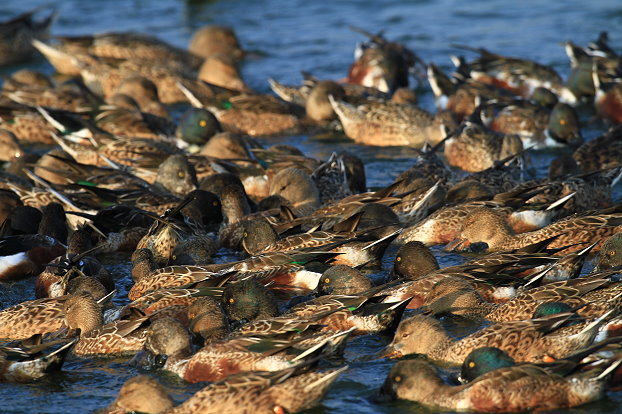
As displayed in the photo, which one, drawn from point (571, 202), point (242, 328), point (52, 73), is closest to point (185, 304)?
point (242, 328)

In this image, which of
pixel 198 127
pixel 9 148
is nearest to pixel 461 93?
pixel 198 127

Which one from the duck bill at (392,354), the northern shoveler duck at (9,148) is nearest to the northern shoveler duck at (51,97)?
the northern shoveler duck at (9,148)

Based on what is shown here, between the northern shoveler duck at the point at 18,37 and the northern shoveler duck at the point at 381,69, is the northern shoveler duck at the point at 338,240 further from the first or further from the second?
the northern shoveler duck at the point at 18,37

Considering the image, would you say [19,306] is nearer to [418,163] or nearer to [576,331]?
[576,331]

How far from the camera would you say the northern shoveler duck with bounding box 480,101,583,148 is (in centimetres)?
1327

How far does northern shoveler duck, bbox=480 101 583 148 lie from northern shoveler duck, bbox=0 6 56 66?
9.54m

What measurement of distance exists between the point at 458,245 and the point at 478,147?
334 cm

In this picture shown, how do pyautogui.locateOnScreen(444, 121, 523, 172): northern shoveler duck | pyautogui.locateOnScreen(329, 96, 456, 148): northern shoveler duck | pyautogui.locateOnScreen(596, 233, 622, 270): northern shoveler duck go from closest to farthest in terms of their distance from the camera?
pyautogui.locateOnScreen(596, 233, 622, 270): northern shoveler duck < pyautogui.locateOnScreen(444, 121, 523, 172): northern shoveler duck < pyautogui.locateOnScreen(329, 96, 456, 148): northern shoveler duck

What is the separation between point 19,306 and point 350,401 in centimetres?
288

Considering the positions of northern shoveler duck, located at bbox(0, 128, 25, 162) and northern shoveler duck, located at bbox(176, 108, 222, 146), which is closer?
northern shoveler duck, located at bbox(0, 128, 25, 162)

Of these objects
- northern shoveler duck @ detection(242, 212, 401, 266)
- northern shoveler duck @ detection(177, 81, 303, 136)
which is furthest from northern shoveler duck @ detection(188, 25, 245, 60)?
northern shoveler duck @ detection(242, 212, 401, 266)

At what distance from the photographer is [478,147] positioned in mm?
12711

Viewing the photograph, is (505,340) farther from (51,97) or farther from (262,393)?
(51,97)

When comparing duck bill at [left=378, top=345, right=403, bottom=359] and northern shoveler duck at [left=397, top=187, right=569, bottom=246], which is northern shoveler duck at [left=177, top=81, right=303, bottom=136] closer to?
northern shoveler duck at [left=397, top=187, right=569, bottom=246]
